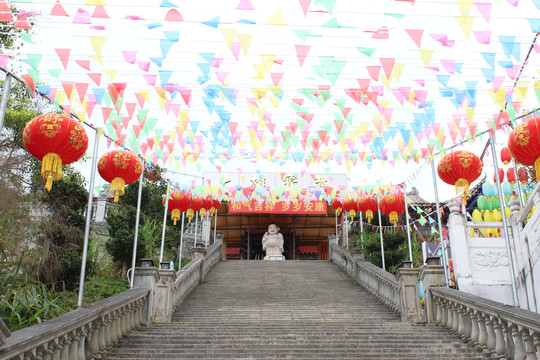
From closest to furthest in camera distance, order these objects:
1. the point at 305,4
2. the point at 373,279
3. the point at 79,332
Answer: the point at 305,4, the point at 79,332, the point at 373,279

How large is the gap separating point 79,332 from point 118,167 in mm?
2418

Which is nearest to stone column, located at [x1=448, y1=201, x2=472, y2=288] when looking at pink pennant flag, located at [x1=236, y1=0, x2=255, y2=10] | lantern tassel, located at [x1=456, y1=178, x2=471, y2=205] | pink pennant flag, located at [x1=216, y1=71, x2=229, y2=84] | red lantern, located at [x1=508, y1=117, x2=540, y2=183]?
lantern tassel, located at [x1=456, y1=178, x2=471, y2=205]

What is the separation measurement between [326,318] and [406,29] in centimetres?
505

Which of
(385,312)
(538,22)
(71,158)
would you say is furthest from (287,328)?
(538,22)

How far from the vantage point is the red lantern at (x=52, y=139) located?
428 cm

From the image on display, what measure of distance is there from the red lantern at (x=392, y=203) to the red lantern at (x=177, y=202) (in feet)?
15.6

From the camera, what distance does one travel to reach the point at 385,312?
7.59 metres

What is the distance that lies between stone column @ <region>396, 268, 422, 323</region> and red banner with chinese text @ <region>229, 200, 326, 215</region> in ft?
31.6

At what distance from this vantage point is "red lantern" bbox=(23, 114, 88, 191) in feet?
14.0

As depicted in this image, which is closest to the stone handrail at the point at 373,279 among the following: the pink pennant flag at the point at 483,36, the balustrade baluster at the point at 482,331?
the balustrade baluster at the point at 482,331

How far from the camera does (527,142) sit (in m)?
4.62

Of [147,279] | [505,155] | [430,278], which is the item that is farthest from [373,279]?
[147,279]

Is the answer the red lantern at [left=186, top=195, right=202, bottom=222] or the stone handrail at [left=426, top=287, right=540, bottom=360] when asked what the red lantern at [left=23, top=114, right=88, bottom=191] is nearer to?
the stone handrail at [left=426, top=287, right=540, bottom=360]

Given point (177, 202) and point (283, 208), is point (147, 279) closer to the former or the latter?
point (177, 202)
